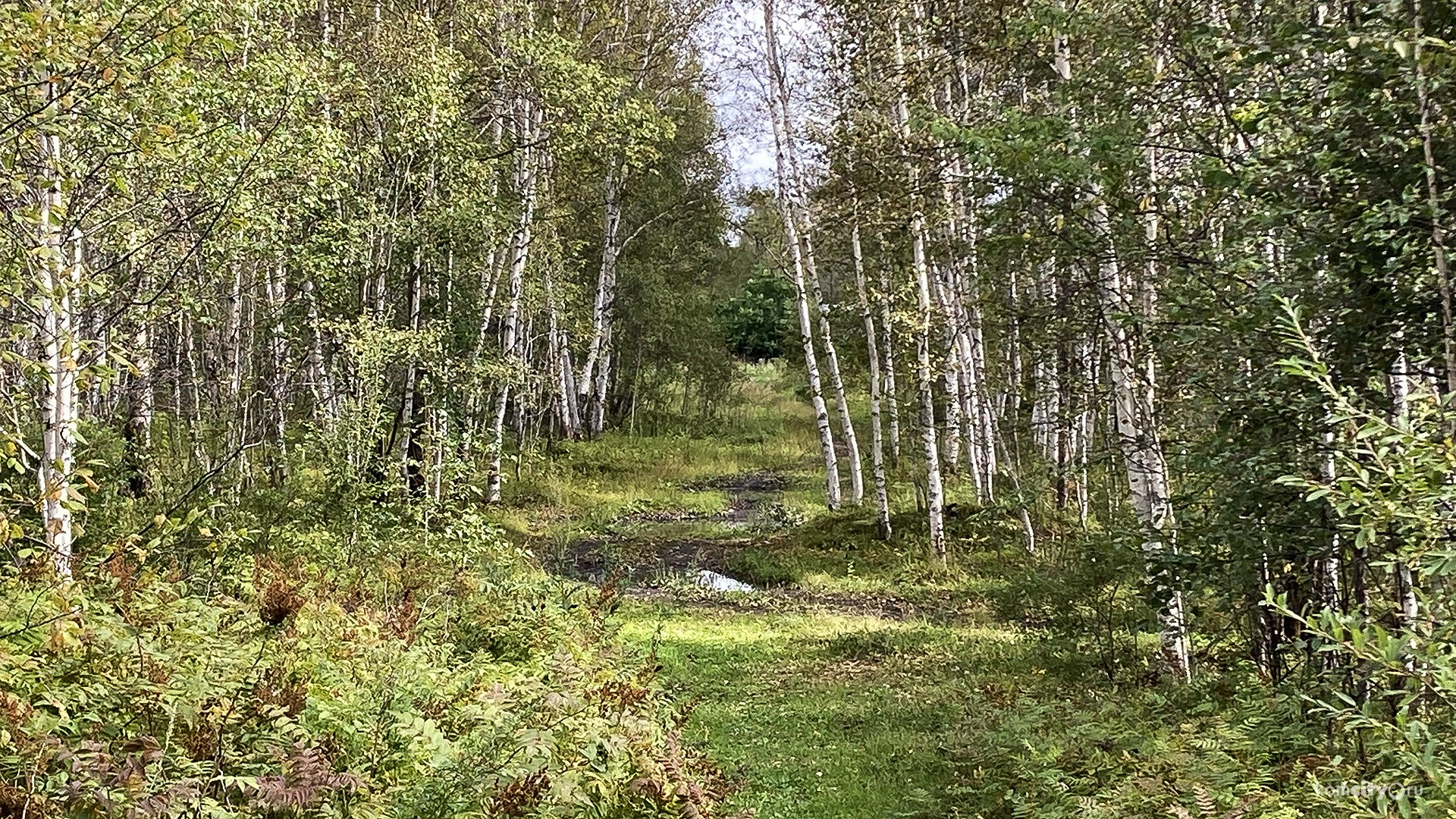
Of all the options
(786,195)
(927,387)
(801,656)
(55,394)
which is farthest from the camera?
(786,195)

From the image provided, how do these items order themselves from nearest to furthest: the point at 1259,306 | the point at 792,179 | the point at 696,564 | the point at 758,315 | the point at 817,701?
the point at 1259,306, the point at 817,701, the point at 696,564, the point at 792,179, the point at 758,315

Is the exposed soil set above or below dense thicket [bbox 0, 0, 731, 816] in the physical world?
below

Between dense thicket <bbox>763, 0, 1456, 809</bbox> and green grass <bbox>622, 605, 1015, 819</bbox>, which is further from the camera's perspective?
green grass <bbox>622, 605, 1015, 819</bbox>

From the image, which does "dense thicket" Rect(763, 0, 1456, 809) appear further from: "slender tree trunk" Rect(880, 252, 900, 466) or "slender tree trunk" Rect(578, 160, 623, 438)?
"slender tree trunk" Rect(578, 160, 623, 438)

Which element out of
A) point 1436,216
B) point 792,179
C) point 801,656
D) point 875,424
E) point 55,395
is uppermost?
point 792,179

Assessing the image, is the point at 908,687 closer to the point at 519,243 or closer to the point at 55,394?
the point at 55,394

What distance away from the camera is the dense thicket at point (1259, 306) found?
296 cm

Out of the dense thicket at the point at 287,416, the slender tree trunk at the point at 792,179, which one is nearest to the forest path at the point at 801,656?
the dense thicket at the point at 287,416

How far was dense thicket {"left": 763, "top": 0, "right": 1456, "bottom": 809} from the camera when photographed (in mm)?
2961

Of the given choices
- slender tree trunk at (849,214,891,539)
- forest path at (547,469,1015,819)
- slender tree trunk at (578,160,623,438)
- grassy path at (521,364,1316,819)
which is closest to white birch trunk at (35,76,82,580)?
grassy path at (521,364,1316,819)

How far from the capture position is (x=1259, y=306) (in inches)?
161

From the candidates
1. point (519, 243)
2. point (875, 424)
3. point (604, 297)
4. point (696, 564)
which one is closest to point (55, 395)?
point (696, 564)

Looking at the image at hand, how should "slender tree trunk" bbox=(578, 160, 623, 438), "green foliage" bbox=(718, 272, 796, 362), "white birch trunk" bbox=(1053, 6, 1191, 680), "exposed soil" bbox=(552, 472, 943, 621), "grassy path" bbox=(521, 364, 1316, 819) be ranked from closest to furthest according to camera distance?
"grassy path" bbox=(521, 364, 1316, 819) < "white birch trunk" bbox=(1053, 6, 1191, 680) < "exposed soil" bbox=(552, 472, 943, 621) < "slender tree trunk" bbox=(578, 160, 623, 438) < "green foliage" bbox=(718, 272, 796, 362)

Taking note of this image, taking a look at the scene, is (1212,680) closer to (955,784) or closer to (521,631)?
(955,784)
